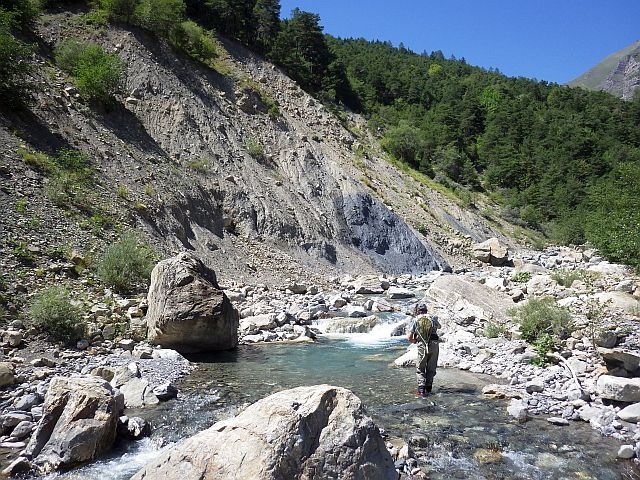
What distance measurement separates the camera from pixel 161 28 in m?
33.5

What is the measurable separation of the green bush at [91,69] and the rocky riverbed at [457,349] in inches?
537

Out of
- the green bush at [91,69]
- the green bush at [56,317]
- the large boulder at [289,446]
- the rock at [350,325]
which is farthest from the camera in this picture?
the green bush at [91,69]

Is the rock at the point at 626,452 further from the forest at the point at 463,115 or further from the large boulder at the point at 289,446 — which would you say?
the forest at the point at 463,115

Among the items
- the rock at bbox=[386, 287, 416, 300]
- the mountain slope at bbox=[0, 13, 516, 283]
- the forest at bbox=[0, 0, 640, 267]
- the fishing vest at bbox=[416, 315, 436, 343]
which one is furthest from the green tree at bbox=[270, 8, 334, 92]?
the fishing vest at bbox=[416, 315, 436, 343]

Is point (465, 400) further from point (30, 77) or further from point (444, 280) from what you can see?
point (30, 77)

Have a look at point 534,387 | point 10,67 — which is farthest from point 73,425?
point 10,67

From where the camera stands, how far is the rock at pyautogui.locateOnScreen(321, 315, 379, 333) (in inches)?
627

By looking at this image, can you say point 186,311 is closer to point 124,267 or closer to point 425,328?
point 124,267

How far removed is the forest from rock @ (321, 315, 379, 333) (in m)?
11.9

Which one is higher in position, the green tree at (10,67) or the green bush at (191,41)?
the green bush at (191,41)

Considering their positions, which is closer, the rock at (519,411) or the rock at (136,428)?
the rock at (136,428)

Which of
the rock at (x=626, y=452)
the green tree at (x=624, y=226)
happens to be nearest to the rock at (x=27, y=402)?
the rock at (x=626, y=452)

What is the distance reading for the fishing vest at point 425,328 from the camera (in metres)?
9.52

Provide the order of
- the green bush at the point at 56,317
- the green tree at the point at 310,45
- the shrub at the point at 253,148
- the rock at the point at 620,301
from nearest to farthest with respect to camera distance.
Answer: the green bush at the point at 56,317 → the rock at the point at 620,301 → the shrub at the point at 253,148 → the green tree at the point at 310,45
